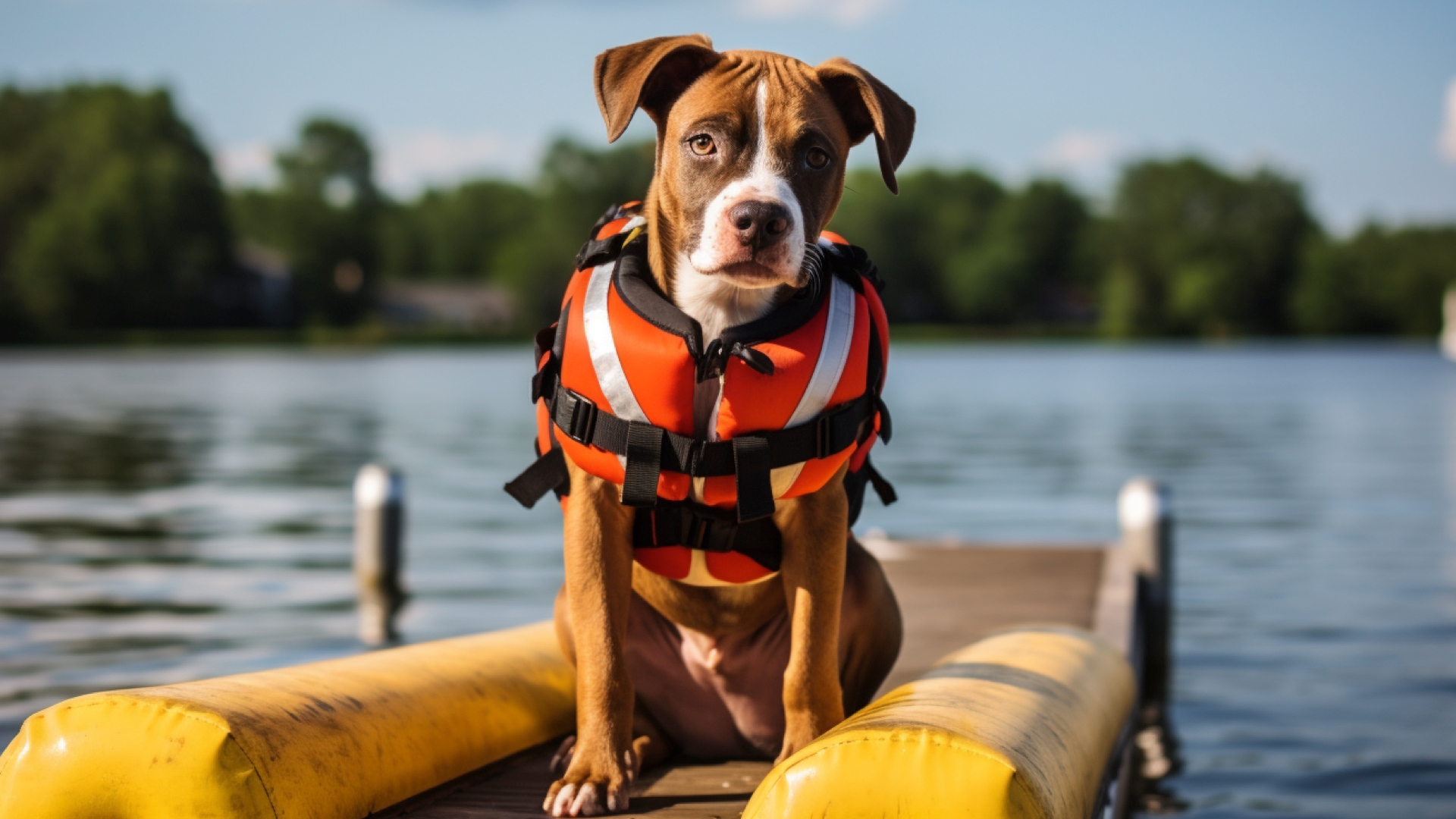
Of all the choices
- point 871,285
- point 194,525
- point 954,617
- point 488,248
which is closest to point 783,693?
point 871,285

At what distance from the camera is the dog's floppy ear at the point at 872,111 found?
3.92 meters

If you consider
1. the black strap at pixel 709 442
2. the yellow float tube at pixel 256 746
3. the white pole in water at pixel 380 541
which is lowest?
the white pole in water at pixel 380 541

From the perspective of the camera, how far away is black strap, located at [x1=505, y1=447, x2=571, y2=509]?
13.2 ft

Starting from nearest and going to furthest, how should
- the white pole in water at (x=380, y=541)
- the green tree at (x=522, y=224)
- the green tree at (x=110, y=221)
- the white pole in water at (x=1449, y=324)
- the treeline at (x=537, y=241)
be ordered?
the white pole in water at (x=380, y=541), the green tree at (x=110, y=221), the treeline at (x=537, y=241), the white pole in water at (x=1449, y=324), the green tree at (x=522, y=224)

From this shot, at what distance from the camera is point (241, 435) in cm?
2378

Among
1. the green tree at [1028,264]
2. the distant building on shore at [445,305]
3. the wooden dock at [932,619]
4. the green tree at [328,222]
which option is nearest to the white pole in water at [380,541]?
the wooden dock at [932,619]

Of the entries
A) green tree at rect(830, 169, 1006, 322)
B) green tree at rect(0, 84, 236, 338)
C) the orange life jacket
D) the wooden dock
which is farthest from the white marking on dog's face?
green tree at rect(830, 169, 1006, 322)

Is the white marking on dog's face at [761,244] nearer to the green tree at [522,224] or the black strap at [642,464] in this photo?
the black strap at [642,464]

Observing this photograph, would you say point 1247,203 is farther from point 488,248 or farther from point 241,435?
point 241,435

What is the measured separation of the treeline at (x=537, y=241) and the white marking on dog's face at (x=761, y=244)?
249ft

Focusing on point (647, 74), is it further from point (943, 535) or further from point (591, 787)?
point (943, 535)

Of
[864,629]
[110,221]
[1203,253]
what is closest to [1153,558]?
[864,629]

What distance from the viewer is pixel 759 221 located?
11.7 ft

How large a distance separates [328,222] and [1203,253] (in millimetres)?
64746
